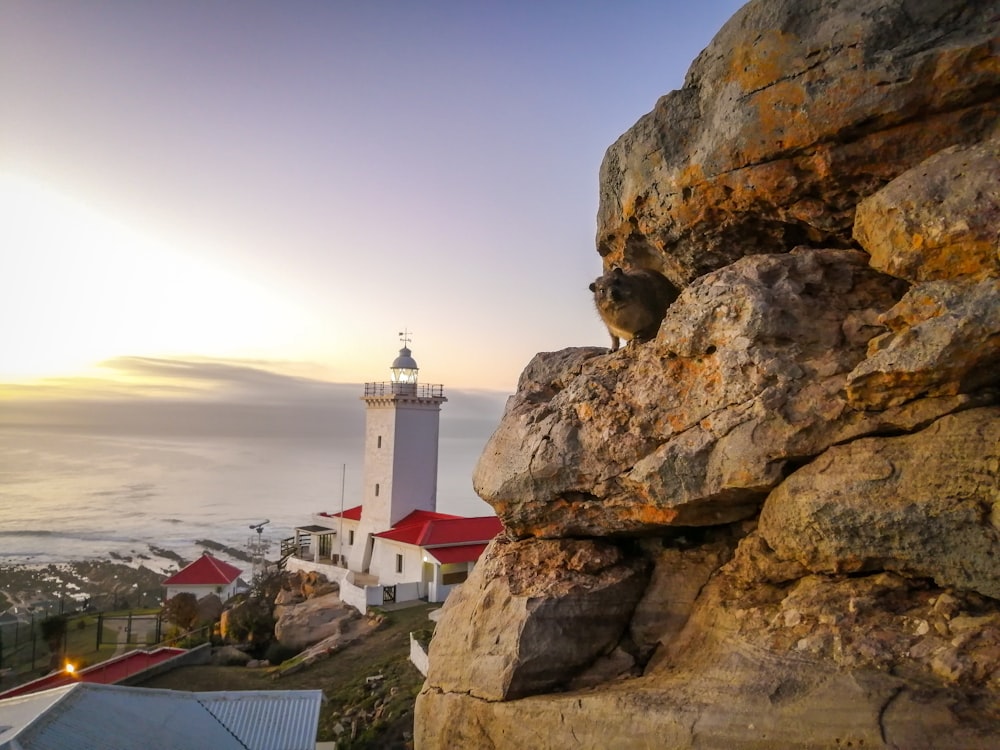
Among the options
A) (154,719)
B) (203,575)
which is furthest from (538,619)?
(203,575)

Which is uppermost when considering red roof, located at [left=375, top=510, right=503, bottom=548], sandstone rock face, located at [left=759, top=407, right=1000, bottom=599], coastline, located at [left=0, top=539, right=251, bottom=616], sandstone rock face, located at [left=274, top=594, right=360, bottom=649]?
sandstone rock face, located at [left=759, top=407, right=1000, bottom=599]

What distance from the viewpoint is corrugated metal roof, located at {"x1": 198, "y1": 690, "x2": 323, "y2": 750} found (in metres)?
14.7

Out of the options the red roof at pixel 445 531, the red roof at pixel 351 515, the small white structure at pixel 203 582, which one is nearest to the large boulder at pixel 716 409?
the red roof at pixel 445 531

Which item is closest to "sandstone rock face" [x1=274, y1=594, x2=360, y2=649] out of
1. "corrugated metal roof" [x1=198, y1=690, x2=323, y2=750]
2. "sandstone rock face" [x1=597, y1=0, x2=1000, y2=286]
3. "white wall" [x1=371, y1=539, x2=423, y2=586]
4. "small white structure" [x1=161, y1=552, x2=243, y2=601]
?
"white wall" [x1=371, y1=539, x2=423, y2=586]

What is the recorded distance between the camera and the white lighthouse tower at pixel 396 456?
35.9 metres

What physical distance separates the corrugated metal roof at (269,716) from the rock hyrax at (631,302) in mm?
12245

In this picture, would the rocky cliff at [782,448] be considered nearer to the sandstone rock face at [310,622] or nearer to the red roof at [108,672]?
the red roof at [108,672]

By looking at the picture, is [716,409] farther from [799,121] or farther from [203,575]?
[203,575]

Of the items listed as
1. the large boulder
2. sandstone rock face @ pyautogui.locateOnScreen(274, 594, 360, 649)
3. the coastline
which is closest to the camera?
the large boulder

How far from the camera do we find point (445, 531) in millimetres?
31969

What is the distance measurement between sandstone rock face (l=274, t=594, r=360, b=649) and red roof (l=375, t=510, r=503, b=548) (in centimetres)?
420

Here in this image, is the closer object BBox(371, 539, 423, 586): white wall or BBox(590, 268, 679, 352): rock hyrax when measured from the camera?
BBox(590, 268, 679, 352): rock hyrax

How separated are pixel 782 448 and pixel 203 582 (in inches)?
1461

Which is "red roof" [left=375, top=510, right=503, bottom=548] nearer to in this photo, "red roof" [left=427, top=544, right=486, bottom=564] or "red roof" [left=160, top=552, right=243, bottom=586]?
"red roof" [left=427, top=544, right=486, bottom=564]
